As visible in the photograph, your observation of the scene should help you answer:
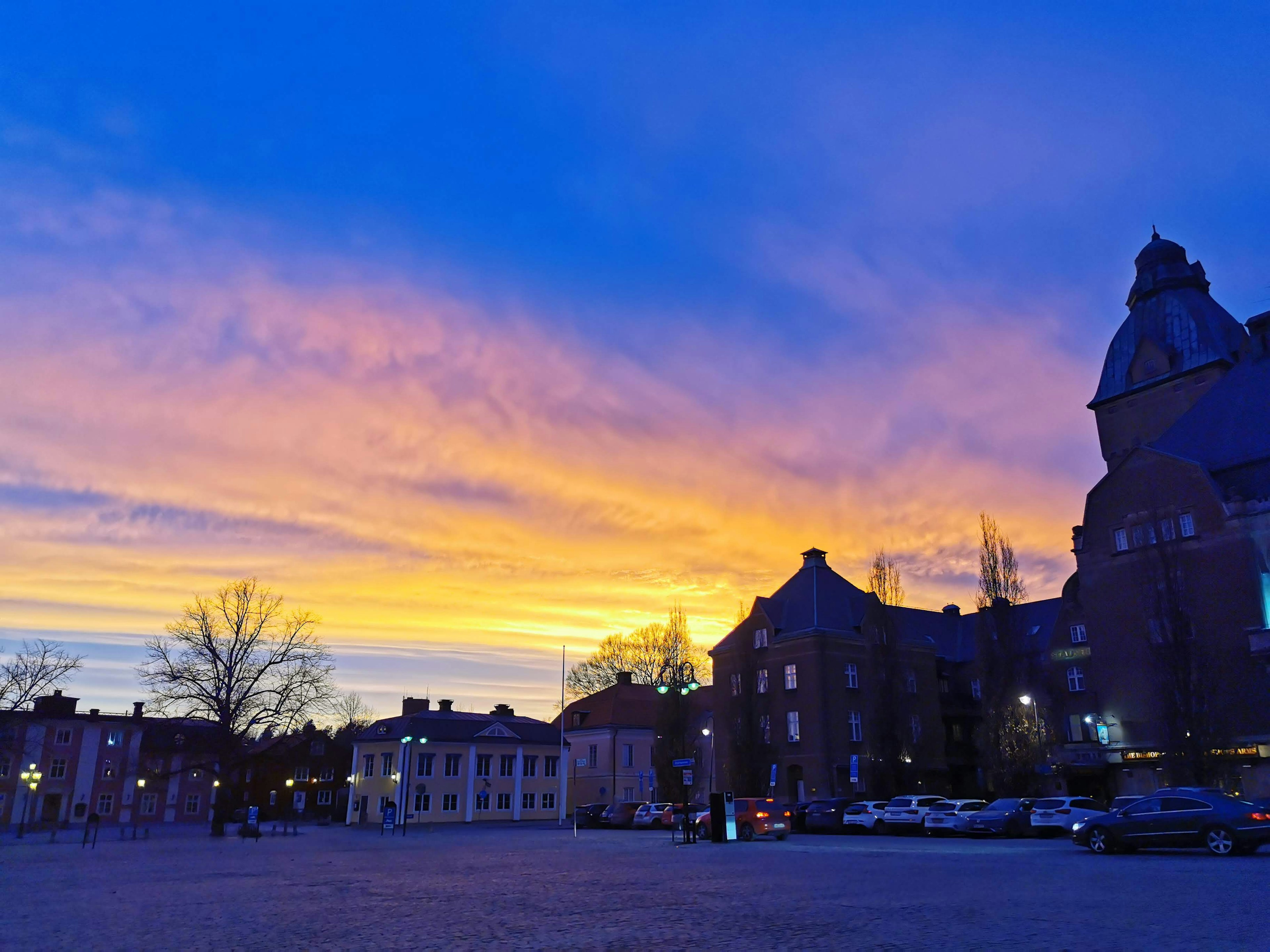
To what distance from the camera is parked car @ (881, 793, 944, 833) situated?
37281 mm

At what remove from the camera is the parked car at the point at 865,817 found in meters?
39.4

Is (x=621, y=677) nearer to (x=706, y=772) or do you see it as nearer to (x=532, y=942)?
(x=706, y=772)

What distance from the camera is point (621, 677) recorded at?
3445 inches

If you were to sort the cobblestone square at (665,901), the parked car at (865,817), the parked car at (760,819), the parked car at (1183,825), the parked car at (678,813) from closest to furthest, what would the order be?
the cobblestone square at (665,901) → the parked car at (1183,825) → the parked car at (760,819) → the parked car at (865,817) → the parked car at (678,813)

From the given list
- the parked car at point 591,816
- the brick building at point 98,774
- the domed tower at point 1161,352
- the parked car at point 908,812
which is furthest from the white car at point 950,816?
the brick building at point 98,774

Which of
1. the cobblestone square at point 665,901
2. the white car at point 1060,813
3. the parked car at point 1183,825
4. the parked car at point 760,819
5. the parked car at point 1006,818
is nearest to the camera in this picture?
the cobblestone square at point 665,901

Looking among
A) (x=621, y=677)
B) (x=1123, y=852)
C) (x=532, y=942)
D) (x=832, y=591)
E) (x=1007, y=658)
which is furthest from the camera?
(x=621, y=677)

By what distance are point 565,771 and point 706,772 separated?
13007 mm

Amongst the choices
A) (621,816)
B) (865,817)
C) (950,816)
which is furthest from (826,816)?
(621,816)

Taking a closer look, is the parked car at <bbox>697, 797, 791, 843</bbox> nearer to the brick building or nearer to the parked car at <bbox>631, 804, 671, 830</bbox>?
the parked car at <bbox>631, 804, 671, 830</bbox>

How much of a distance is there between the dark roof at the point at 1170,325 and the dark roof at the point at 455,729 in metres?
54.2

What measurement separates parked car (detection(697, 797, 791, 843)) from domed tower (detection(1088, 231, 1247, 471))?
1498 inches

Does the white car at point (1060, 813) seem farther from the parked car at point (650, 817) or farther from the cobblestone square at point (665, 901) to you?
the parked car at point (650, 817)

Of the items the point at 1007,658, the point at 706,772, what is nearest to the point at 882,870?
the point at 1007,658
